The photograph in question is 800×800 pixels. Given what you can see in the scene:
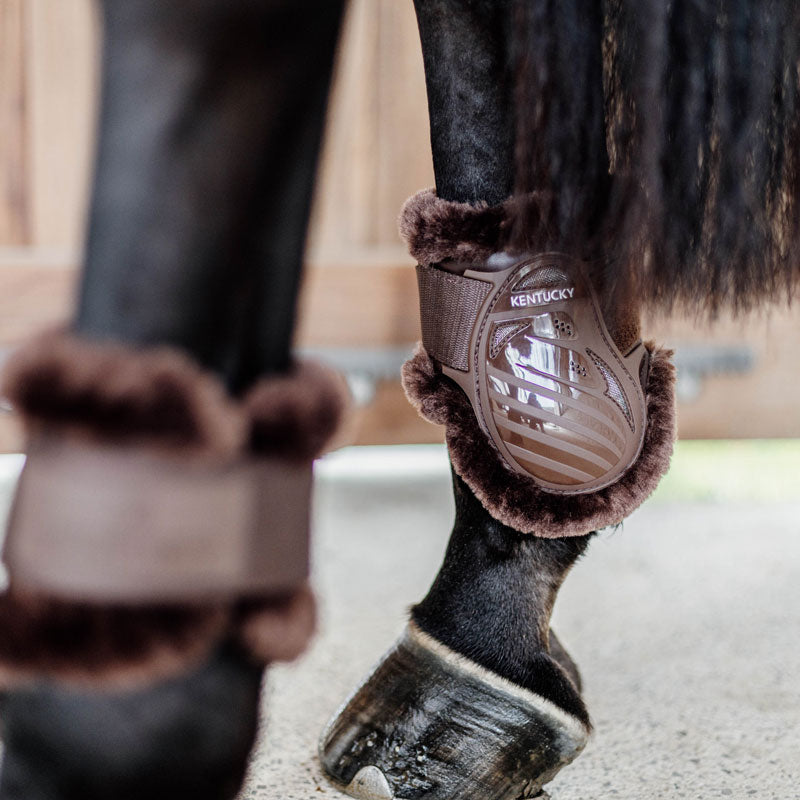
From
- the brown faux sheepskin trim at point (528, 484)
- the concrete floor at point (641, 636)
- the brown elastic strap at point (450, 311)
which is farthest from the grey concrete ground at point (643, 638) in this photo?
the brown elastic strap at point (450, 311)

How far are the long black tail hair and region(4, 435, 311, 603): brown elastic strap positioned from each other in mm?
219

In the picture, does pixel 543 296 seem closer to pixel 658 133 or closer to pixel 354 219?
pixel 658 133

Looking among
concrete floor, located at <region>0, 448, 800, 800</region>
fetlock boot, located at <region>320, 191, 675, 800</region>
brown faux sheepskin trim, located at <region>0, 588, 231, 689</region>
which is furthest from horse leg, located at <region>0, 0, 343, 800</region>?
fetlock boot, located at <region>320, 191, 675, 800</region>

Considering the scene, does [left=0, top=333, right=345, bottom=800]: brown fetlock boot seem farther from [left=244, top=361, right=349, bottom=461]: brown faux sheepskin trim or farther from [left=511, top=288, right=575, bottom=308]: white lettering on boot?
[left=511, top=288, right=575, bottom=308]: white lettering on boot

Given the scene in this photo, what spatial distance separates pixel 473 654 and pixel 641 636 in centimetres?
45

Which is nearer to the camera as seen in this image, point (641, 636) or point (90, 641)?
point (90, 641)

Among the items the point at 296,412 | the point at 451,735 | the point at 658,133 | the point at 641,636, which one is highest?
the point at 658,133

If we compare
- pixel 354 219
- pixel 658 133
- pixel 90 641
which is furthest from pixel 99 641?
pixel 354 219

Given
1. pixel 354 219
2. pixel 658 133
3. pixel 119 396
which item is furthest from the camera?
pixel 354 219

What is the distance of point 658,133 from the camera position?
48cm

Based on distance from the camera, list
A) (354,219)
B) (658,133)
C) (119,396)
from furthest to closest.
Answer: (354,219), (658,133), (119,396)

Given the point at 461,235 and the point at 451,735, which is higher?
the point at 461,235

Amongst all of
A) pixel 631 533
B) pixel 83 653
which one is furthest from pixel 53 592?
pixel 631 533

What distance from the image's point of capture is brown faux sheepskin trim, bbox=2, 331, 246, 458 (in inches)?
13.9
